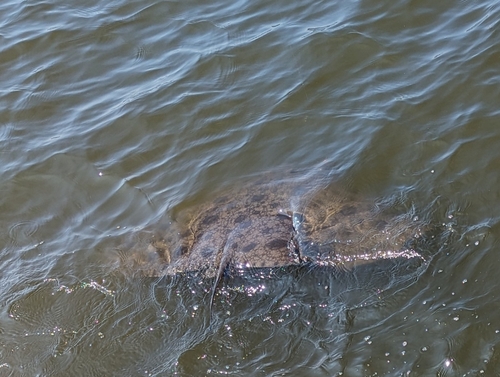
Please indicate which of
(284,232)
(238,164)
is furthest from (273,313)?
(238,164)

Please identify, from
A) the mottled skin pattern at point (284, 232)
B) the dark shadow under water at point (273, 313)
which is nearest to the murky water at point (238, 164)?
the dark shadow under water at point (273, 313)

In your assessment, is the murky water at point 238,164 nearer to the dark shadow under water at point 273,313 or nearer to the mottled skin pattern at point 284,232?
the dark shadow under water at point 273,313

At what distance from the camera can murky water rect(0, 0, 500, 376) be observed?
4.21 metres

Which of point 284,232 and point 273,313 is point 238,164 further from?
point 273,313

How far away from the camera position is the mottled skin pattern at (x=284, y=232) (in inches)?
185

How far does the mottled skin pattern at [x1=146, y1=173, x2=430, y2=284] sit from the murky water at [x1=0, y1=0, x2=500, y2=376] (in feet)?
0.47

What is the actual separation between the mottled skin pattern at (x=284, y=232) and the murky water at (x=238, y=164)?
14 cm

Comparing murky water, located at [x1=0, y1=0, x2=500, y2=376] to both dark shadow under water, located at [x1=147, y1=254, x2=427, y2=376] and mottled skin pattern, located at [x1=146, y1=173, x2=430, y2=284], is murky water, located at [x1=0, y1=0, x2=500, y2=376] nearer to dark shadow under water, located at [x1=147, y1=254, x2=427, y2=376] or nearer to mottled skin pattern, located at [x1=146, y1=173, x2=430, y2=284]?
dark shadow under water, located at [x1=147, y1=254, x2=427, y2=376]

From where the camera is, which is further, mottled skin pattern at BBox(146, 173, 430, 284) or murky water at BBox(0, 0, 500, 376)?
mottled skin pattern at BBox(146, 173, 430, 284)

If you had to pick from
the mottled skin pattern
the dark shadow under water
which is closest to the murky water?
the dark shadow under water

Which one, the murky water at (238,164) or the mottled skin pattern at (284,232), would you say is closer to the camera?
the murky water at (238,164)

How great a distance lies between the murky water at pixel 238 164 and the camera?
4.21m

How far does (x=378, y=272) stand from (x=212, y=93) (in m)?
3.09

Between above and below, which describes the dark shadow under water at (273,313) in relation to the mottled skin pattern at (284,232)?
below
